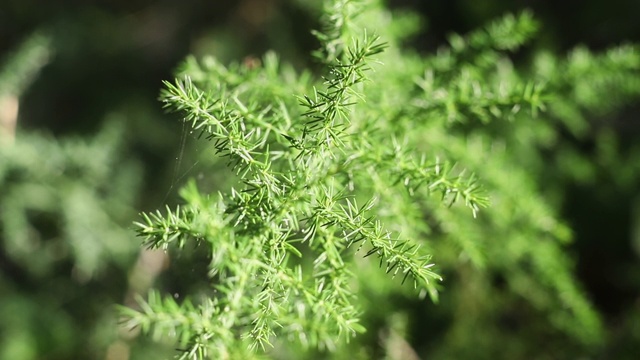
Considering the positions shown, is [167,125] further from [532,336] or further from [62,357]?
[532,336]

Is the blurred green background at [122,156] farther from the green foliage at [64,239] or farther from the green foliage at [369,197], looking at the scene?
the green foliage at [369,197]

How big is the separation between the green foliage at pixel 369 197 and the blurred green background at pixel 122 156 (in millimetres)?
218

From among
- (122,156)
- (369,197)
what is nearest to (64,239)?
(122,156)

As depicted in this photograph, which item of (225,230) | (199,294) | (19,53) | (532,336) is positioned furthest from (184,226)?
(532,336)

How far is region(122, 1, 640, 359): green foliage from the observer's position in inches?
25.5

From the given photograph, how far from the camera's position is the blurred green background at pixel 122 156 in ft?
5.16

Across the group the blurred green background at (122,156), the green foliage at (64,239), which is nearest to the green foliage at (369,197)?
the blurred green background at (122,156)

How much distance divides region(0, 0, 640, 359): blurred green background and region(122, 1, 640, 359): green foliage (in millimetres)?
218

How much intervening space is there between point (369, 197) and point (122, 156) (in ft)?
3.45

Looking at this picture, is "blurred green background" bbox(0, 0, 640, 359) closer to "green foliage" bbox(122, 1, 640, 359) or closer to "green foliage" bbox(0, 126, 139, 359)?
"green foliage" bbox(0, 126, 139, 359)

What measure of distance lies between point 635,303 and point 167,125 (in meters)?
1.43

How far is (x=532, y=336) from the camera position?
5.10 feet

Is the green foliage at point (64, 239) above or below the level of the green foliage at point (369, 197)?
below

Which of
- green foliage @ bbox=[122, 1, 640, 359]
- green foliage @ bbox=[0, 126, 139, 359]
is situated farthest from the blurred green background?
green foliage @ bbox=[122, 1, 640, 359]
